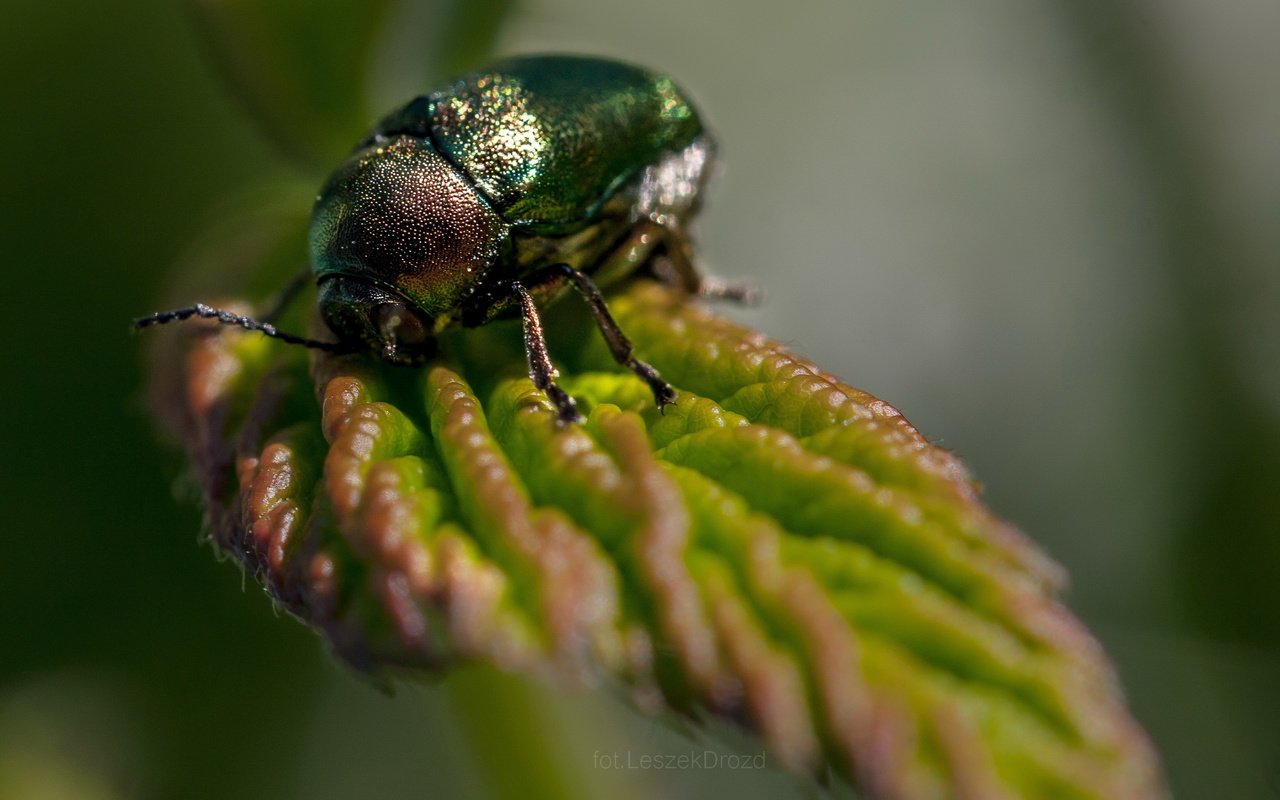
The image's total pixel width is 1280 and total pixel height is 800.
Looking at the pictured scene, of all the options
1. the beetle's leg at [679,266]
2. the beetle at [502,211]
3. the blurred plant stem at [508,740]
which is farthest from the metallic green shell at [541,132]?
the blurred plant stem at [508,740]

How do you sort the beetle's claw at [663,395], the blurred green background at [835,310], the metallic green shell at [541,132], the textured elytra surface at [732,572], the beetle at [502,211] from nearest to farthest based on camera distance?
the textured elytra surface at [732,572] < the beetle's claw at [663,395] < the beetle at [502,211] < the metallic green shell at [541,132] < the blurred green background at [835,310]

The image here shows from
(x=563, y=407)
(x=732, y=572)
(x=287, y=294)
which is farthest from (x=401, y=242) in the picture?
(x=732, y=572)

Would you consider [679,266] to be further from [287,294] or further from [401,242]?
[287,294]

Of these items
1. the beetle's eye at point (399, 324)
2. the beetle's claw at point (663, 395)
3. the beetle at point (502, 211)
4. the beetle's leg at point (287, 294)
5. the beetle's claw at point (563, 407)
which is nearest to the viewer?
the beetle's claw at point (563, 407)

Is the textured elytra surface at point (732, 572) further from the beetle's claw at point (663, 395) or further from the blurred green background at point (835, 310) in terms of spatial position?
the blurred green background at point (835, 310)

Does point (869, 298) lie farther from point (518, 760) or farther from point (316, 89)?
point (518, 760)

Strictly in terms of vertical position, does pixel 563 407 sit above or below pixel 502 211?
below
